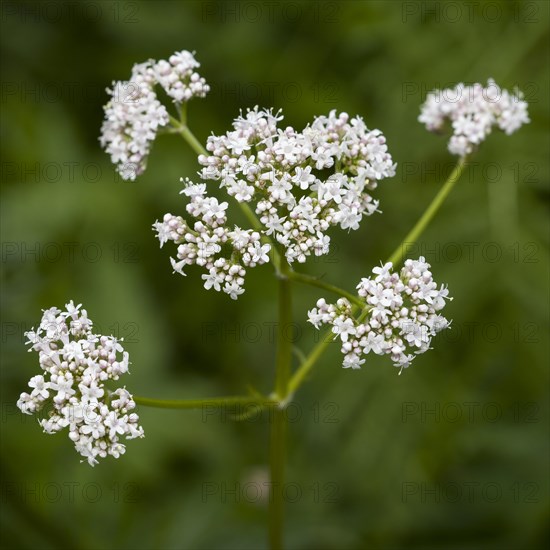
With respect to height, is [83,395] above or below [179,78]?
below

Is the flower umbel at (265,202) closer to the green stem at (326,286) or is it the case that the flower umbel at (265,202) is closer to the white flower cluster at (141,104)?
the green stem at (326,286)

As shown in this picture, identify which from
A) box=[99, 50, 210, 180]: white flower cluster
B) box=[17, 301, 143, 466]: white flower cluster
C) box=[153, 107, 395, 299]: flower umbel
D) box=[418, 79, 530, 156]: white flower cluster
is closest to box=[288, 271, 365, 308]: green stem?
box=[153, 107, 395, 299]: flower umbel

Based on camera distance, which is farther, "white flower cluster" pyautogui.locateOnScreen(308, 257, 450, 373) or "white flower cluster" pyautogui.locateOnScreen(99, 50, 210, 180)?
"white flower cluster" pyautogui.locateOnScreen(99, 50, 210, 180)

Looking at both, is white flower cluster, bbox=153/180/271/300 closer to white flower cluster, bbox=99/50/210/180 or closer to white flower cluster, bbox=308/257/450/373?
white flower cluster, bbox=308/257/450/373

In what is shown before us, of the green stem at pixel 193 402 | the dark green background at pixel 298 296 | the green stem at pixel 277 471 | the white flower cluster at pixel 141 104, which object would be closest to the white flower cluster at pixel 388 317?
the green stem at pixel 193 402

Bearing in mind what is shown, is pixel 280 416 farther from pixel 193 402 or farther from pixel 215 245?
pixel 215 245

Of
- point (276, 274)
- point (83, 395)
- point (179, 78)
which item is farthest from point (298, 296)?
point (83, 395)
